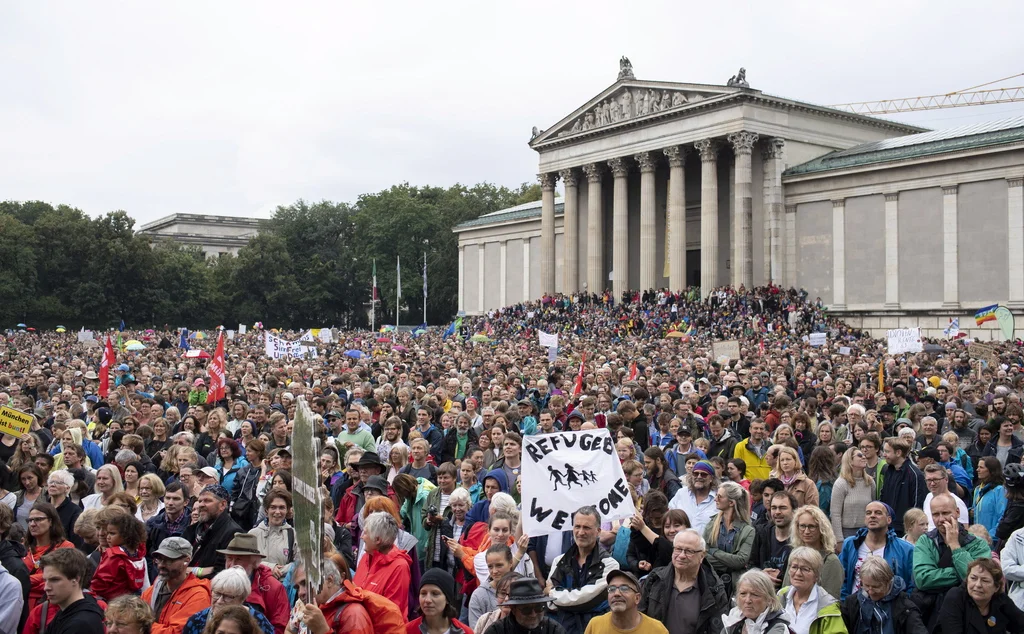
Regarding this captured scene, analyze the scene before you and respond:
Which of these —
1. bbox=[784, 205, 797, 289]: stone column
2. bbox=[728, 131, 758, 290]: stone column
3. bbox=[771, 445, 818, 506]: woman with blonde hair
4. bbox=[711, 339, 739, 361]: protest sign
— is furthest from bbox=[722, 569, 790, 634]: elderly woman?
bbox=[784, 205, 797, 289]: stone column

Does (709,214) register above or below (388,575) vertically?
above

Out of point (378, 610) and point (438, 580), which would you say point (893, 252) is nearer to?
point (438, 580)

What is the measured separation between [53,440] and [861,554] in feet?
37.7

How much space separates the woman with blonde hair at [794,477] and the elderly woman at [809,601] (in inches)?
79.3

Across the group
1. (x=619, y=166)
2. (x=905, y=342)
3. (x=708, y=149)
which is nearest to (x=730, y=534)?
(x=905, y=342)

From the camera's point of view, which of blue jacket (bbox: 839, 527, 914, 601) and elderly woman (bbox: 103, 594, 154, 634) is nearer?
elderly woman (bbox: 103, 594, 154, 634)

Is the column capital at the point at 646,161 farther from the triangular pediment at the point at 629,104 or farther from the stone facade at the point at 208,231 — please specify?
the stone facade at the point at 208,231

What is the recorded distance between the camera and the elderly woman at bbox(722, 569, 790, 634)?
683cm

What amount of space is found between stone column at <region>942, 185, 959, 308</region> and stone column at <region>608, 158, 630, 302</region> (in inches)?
725

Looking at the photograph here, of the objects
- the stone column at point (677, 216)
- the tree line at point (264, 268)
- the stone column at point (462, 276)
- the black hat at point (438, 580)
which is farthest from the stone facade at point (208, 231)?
the black hat at point (438, 580)

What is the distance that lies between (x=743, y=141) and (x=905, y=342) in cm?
2911

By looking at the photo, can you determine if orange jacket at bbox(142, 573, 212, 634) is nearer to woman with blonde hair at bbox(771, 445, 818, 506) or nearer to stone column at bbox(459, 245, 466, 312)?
woman with blonde hair at bbox(771, 445, 818, 506)

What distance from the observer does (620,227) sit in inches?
2475

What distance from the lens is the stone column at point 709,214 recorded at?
56875mm
